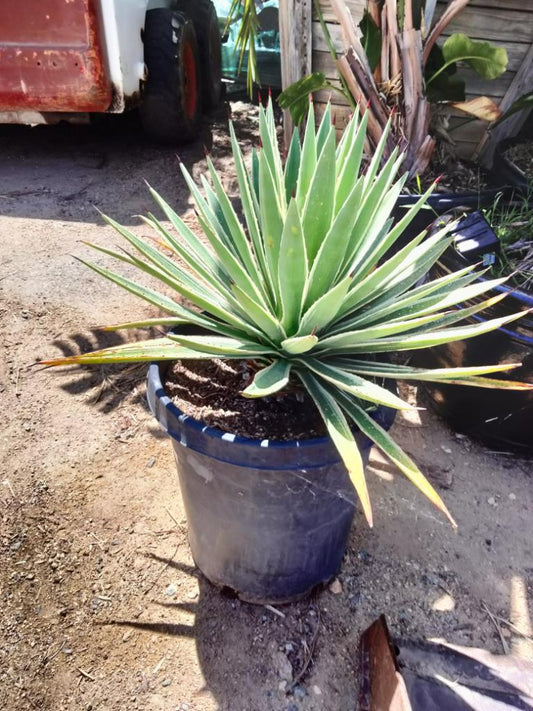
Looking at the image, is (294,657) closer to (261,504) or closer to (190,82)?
(261,504)

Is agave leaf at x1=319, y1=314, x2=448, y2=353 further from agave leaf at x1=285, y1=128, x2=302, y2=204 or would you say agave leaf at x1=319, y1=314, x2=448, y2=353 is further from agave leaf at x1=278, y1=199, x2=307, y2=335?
agave leaf at x1=285, y1=128, x2=302, y2=204

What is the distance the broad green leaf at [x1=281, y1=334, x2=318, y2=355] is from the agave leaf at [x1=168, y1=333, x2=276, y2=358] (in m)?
0.08

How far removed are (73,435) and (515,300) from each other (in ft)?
6.16

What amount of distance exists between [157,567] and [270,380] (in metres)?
1.01

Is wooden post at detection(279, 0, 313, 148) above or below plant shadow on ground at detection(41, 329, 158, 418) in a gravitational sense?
above

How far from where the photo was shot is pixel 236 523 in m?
1.51

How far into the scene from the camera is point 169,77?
13.0 ft

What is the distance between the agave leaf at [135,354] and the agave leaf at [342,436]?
30 cm

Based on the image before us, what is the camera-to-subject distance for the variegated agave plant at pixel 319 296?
3.90ft

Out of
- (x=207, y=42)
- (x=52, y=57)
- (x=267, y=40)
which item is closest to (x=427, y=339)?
(x=52, y=57)

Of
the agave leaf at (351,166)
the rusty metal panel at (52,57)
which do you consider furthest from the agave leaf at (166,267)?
the rusty metal panel at (52,57)

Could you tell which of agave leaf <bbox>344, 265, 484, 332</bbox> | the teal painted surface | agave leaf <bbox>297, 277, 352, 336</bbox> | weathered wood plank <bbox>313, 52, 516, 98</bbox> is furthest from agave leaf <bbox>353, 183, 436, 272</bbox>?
the teal painted surface

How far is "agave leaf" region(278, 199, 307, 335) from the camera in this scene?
3.77ft

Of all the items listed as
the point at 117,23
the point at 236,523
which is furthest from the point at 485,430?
the point at 117,23
